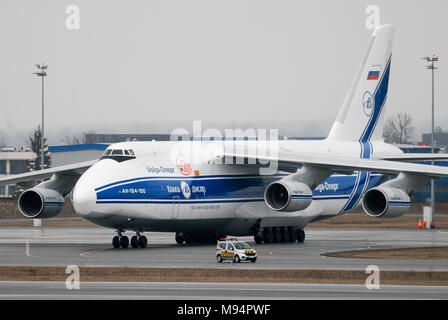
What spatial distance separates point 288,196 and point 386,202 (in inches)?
181

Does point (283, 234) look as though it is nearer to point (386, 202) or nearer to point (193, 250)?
point (193, 250)

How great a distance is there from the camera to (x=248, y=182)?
4794 centimetres

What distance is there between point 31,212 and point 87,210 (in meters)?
7.57

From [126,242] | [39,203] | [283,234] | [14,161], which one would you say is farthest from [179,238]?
[14,161]

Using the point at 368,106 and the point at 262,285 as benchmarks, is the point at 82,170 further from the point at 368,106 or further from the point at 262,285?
the point at 262,285

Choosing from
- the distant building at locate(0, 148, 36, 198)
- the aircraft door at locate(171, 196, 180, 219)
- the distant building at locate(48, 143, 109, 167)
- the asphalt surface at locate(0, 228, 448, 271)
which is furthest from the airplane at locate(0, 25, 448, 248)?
the distant building at locate(0, 148, 36, 198)

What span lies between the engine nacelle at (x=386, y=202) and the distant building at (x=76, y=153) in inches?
2186

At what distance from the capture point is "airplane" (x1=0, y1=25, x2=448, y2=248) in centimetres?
4294

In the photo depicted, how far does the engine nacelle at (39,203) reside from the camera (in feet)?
157

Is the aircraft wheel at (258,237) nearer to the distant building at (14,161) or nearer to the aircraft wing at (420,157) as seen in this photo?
the aircraft wing at (420,157)

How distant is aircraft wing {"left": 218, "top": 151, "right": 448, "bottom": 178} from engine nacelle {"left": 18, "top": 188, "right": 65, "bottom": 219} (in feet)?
30.9

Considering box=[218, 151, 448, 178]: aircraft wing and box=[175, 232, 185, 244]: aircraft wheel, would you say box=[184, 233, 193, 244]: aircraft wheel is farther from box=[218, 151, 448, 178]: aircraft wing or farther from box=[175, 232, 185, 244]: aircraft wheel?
box=[218, 151, 448, 178]: aircraft wing

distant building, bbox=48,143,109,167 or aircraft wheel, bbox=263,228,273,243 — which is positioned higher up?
distant building, bbox=48,143,109,167

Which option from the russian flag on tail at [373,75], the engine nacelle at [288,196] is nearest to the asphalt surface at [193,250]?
the engine nacelle at [288,196]
